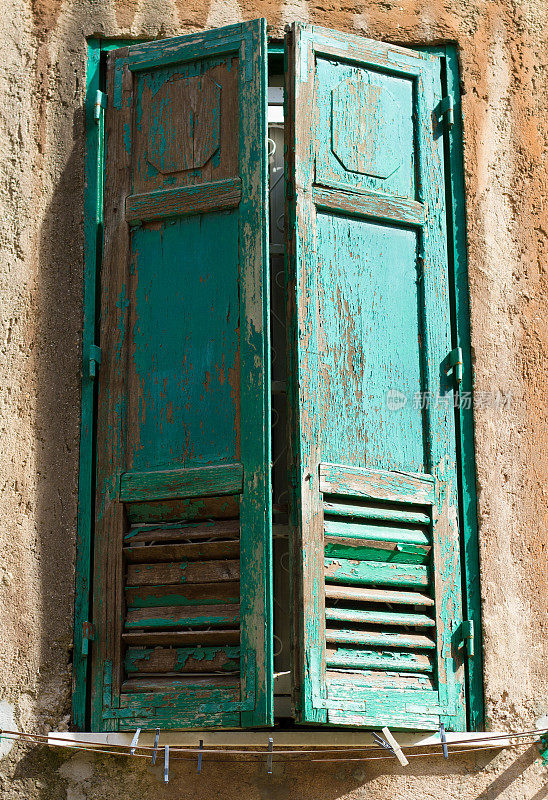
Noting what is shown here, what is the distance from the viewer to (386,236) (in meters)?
4.60

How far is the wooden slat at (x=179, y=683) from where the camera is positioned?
401cm

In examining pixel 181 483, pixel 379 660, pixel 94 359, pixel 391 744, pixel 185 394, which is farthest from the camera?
pixel 94 359

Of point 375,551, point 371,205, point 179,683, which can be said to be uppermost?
point 371,205

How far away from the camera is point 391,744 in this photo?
4016mm

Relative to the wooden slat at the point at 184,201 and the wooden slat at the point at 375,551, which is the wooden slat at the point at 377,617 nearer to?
the wooden slat at the point at 375,551

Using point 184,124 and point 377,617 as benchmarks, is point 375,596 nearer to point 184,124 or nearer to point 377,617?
point 377,617

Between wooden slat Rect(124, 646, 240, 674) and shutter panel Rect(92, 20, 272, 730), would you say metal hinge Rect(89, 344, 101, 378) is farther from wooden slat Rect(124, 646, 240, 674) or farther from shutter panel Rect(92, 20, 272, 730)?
wooden slat Rect(124, 646, 240, 674)

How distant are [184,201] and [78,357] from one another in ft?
2.38

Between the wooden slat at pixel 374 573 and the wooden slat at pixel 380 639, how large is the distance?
174 mm

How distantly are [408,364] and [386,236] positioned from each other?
0.51 meters

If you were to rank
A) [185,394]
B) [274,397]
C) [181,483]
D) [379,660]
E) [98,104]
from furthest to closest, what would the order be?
[98,104], [274,397], [185,394], [181,483], [379,660]

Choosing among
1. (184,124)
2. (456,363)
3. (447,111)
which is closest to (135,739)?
(456,363)

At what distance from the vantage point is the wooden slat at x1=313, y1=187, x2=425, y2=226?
450cm

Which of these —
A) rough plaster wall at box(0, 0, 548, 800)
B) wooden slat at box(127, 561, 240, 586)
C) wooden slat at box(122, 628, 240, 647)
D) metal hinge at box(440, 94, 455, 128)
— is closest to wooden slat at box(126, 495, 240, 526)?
wooden slat at box(127, 561, 240, 586)
